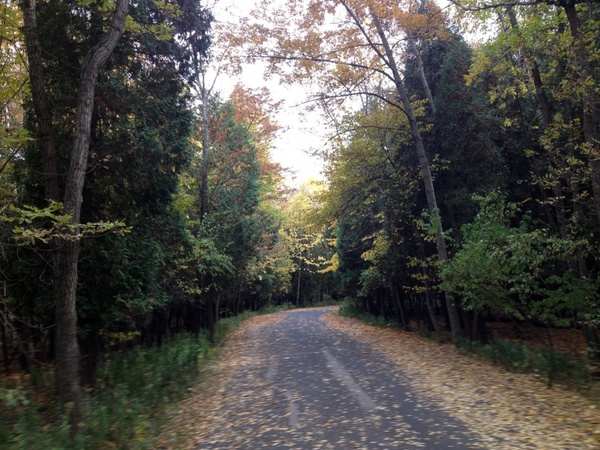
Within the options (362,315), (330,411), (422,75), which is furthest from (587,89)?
(362,315)

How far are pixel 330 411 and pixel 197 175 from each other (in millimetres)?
14370

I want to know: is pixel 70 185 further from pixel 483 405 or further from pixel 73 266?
pixel 483 405

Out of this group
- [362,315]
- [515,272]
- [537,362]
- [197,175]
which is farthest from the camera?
[362,315]

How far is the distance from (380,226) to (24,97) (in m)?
13.1

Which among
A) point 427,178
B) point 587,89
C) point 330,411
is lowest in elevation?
point 330,411

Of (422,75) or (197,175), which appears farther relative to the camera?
(197,175)

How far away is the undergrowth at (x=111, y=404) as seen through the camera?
5.74m

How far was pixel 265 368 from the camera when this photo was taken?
11078mm

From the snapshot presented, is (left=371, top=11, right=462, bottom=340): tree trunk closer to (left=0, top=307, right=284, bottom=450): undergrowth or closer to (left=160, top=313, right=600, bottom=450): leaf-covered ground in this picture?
(left=160, top=313, right=600, bottom=450): leaf-covered ground

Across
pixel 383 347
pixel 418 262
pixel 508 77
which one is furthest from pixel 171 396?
pixel 508 77

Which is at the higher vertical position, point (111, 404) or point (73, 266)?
point (73, 266)

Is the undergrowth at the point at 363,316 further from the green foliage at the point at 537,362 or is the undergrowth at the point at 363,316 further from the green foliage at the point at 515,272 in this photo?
the green foliage at the point at 515,272

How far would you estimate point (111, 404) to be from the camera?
7.38 metres

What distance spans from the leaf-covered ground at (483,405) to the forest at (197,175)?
2.90 feet
